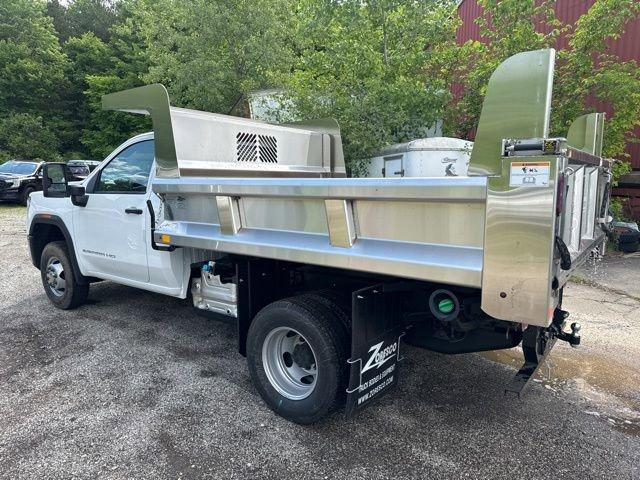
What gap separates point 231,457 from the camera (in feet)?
8.94

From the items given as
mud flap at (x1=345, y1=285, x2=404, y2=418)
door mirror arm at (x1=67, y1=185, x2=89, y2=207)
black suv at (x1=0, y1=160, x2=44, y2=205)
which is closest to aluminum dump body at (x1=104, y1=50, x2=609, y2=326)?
mud flap at (x1=345, y1=285, x2=404, y2=418)

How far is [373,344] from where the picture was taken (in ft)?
9.21

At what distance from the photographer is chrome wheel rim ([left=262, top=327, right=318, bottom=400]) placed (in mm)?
3100

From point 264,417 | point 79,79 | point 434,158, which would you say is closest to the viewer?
point 264,417

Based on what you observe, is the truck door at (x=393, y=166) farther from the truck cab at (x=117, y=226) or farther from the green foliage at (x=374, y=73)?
the truck cab at (x=117, y=226)

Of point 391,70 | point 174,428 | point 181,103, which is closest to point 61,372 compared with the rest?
point 174,428

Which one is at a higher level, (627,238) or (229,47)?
(229,47)

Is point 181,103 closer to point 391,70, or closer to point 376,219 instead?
point 391,70

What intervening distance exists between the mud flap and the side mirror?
3.90 m

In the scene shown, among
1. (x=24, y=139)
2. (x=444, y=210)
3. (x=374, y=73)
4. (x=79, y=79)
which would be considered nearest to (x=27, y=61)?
(x=79, y=79)

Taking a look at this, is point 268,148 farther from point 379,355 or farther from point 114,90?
point 114,90

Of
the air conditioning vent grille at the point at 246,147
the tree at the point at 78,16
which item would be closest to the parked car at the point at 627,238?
the air conditioning vent grille at the point at 246,147

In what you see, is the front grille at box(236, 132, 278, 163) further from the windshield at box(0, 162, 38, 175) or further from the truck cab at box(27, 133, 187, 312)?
the windshield at box(0, 162, 38, 175)

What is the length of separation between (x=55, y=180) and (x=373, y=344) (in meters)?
4.27
